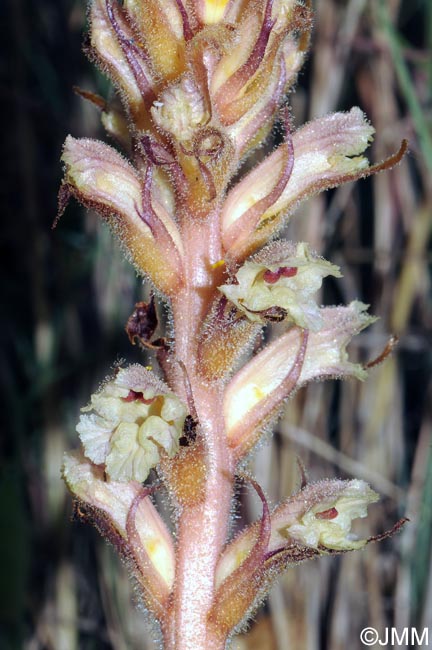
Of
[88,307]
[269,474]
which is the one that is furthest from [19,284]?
[269,474]

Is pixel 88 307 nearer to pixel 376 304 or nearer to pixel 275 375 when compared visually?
pixel 376 304

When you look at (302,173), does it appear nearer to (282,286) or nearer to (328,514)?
(282,286)

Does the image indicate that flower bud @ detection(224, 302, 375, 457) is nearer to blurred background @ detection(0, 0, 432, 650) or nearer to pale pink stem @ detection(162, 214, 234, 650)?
pale pink stem @ detection(162, 214, 234, 650)

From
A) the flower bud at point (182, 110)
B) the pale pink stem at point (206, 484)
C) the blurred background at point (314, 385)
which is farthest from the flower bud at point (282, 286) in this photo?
the blurred background at point (314, 385)

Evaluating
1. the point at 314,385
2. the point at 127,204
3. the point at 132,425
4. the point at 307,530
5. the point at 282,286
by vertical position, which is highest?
the point at 314,385

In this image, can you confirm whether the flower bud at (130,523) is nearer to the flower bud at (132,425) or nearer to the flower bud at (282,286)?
the flower bud at (132,425)

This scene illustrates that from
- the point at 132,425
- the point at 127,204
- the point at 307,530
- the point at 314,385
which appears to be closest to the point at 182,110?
the point at 127,204
